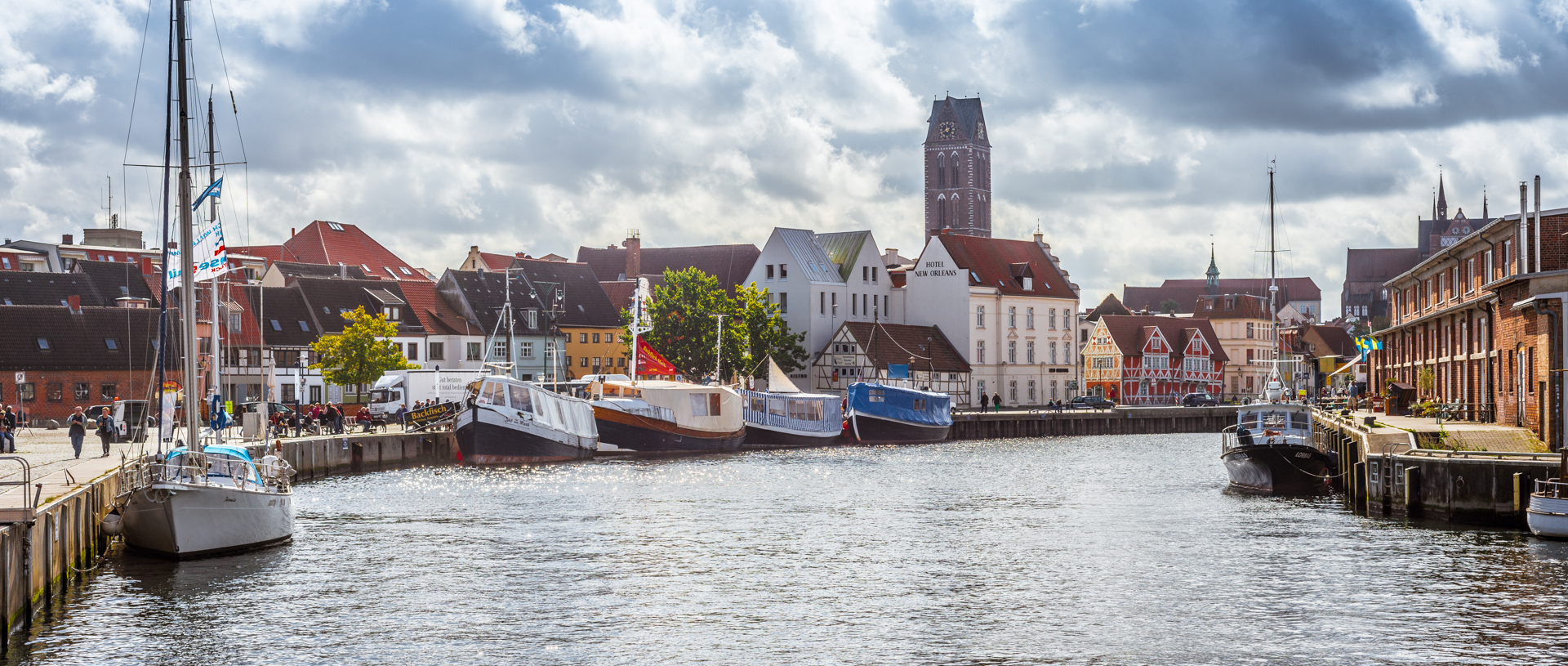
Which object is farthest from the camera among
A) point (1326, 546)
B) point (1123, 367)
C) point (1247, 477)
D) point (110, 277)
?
point (1123, 367)

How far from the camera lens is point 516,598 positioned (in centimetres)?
2852

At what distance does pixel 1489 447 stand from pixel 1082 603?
18.4 metres

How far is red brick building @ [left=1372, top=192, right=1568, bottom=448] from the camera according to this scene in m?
40.9

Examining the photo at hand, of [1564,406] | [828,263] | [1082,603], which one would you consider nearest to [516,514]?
[1082,603]

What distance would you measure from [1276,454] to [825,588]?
23556 mm

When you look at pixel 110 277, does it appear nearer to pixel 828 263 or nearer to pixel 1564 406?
pixel 828 263

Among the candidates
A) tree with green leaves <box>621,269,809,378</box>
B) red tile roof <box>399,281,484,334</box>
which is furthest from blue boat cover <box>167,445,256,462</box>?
red tile roof <box>399,281,484,334</box>

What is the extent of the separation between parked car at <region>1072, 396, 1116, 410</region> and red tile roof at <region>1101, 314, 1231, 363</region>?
19874mm

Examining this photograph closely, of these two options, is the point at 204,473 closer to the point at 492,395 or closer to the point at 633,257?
the point at 492,395

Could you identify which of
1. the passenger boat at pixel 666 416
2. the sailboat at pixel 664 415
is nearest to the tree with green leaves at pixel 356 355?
the sailboat at pixel 664 415

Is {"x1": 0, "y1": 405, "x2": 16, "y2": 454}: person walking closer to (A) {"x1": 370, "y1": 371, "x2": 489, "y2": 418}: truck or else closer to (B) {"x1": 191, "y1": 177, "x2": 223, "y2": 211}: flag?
(B) {"x1": 191, "y1": 177, "x2": 223, "y2": 211}: flag

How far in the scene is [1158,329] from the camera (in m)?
136

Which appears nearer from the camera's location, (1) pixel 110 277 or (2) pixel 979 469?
(2) pixel 979 469

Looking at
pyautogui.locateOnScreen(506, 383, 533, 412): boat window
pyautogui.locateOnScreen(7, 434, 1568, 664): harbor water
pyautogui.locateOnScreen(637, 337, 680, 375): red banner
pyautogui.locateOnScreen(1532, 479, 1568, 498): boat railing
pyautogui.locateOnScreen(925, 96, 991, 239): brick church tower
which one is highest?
pyautogui.locateOnScreen(925, 96, 991, 239): brick church tower
